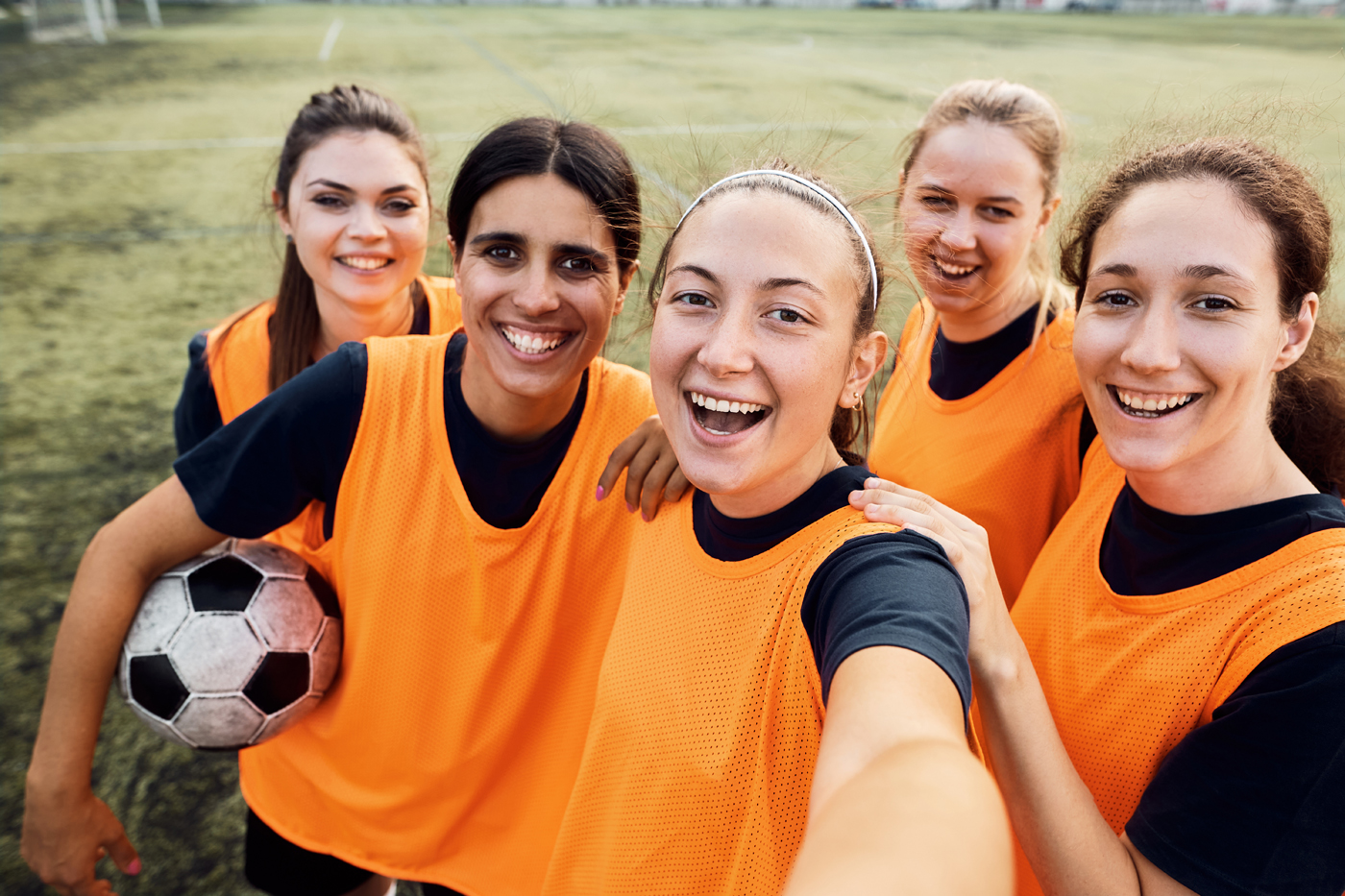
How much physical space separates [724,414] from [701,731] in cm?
54

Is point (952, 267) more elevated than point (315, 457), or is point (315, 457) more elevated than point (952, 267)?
point (952, 267)

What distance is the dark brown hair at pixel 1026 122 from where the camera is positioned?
2.51m

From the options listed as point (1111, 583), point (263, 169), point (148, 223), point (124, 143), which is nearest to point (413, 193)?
point (1111, 583)

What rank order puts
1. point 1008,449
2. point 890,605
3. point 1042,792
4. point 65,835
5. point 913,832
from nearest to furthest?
point 913,832 < point 890,605 < point 1042,792 < point 65,835 < point 1008,449

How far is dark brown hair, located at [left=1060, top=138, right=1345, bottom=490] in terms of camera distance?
159 cm

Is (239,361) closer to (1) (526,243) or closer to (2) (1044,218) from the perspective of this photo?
(1) (526,243)

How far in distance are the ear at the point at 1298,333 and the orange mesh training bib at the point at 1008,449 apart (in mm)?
536

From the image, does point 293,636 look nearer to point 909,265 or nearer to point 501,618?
point 501,618

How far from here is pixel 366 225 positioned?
2773 millimetres

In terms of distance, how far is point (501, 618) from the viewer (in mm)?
1913

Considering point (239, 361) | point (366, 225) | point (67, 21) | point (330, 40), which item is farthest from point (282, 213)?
point (67, 21)

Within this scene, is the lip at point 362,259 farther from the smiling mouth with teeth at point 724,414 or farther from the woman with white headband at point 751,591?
the smiling mouth with teeth at point 724,414

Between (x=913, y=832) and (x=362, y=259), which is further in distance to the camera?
(x=362, y=259)

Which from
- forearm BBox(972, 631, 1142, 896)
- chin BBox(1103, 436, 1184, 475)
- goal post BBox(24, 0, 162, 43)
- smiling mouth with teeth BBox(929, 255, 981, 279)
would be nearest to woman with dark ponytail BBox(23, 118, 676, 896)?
forearm BBox(972, 631, 1142, 896)
